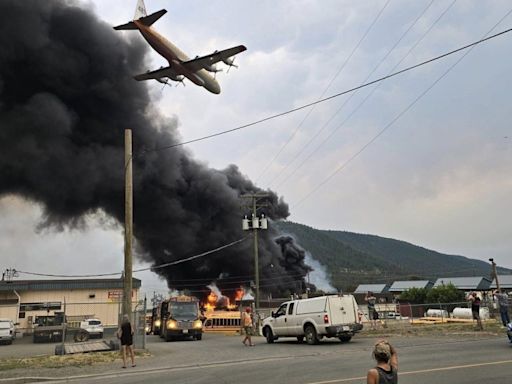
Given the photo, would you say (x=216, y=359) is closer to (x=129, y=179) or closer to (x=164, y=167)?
(x=129, y=179)

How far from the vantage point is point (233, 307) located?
43.8m

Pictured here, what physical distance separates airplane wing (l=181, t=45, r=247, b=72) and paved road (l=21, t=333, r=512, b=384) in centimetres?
2081

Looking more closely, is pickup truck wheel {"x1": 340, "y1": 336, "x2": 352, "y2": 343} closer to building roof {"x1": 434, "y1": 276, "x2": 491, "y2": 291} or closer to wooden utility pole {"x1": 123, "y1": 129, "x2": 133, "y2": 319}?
wooden utility pole {"x1": 123, "y1": 129, "x2": 133, "y2": 319}

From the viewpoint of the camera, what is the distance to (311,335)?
16.7 m

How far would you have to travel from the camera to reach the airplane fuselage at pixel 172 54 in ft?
97.0

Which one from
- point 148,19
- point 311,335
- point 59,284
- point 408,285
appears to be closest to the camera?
point 311,335

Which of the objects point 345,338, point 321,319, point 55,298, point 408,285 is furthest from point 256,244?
point 408,285

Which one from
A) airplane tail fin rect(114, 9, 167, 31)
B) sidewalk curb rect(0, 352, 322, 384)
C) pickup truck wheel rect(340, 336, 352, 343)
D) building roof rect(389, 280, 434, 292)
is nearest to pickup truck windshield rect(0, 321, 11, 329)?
sidewalk curb rect(0, 352, 322, 384)

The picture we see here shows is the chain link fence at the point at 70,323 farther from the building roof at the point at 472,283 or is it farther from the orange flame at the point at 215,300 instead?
the building roof at the point at 472,283

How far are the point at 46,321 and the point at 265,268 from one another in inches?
978

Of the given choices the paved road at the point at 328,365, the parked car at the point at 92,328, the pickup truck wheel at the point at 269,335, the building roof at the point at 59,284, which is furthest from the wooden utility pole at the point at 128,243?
the building roof at the point at 59,284

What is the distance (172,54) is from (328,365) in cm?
2620

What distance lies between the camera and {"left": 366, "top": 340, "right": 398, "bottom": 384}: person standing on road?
3876 millimetres

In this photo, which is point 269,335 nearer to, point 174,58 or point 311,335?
point 311,335
